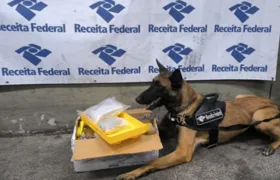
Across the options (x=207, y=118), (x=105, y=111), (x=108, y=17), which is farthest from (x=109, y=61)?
(x=207, y=118)

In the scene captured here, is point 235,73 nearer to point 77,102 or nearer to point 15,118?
point 77,102

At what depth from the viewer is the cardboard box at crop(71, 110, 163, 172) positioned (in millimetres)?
1560

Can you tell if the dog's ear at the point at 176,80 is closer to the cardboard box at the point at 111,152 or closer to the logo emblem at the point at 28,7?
the cardboard box at the point at 111,152

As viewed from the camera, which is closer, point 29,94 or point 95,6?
point 95,6

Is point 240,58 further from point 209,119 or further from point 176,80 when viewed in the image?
point 176,80

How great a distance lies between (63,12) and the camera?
6.37 feet

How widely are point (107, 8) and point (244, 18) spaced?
4.03 ft

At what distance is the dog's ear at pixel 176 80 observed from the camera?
1.69 meters

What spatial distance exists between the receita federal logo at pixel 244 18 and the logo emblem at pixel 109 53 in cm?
91

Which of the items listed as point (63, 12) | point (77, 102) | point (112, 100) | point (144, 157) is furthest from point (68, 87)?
point (144, 157)

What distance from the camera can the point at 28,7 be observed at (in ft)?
6.19

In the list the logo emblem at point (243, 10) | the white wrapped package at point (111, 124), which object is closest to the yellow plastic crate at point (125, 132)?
the white wrapped package at point (111, 124)

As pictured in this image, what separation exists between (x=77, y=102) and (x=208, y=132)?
123 centimetres

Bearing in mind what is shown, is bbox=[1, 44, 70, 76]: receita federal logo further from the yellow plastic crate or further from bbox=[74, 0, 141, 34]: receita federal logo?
the yellow plastic crate
